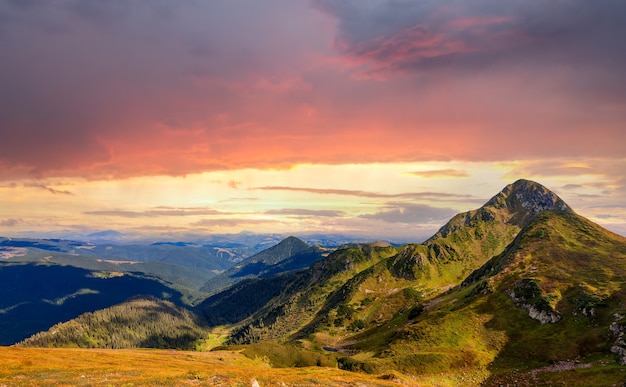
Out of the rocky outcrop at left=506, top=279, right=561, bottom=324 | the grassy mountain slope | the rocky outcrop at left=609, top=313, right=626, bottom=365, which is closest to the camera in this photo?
the rocky outcrop at left=609, top=313, right=626, bottom=365

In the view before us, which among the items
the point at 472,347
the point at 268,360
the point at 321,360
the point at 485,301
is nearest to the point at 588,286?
the point at 485,301

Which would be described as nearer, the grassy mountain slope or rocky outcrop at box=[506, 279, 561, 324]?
Result: the grassy mountain slope

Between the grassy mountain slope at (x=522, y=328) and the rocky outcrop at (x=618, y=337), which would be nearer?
the rocky outcrop at (x=618, y=337)

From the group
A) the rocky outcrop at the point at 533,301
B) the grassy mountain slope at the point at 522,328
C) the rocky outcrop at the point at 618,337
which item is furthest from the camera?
the rocky outcrop at the point at 533,301

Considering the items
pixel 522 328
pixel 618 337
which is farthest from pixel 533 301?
pixel 618 337

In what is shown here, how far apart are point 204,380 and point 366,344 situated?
5899 inches

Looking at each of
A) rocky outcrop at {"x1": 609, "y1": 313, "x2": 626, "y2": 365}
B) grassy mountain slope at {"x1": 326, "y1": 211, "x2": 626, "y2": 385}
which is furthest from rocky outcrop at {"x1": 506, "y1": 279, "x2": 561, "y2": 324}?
rocky outcrop at {"x1": 609, "y1": 313, "x2": 626, "y2": 365}

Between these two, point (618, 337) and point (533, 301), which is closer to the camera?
point (618, 337)

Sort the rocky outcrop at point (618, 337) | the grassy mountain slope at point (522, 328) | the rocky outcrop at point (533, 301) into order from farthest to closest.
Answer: the rocky outcrop at point (533, 301) < the grassy mountain slope at point (522, 328) < the rocky outcrop at point (618, 337)

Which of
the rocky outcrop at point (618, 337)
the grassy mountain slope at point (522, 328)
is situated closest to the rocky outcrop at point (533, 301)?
the grassy mountain slope at point (522, 328)

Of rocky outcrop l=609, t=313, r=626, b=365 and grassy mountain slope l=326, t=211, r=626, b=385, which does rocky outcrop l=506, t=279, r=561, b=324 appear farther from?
rocky outcrop l=609, t=313, r=626, b=365

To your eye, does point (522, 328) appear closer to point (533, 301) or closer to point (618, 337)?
point (533, 301)

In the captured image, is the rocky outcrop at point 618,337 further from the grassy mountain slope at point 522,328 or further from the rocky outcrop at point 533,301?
the rocky outcrop at point 533,301

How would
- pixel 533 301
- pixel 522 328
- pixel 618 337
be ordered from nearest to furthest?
pixel 618 337, pixel 522 328, pixel 533 301
